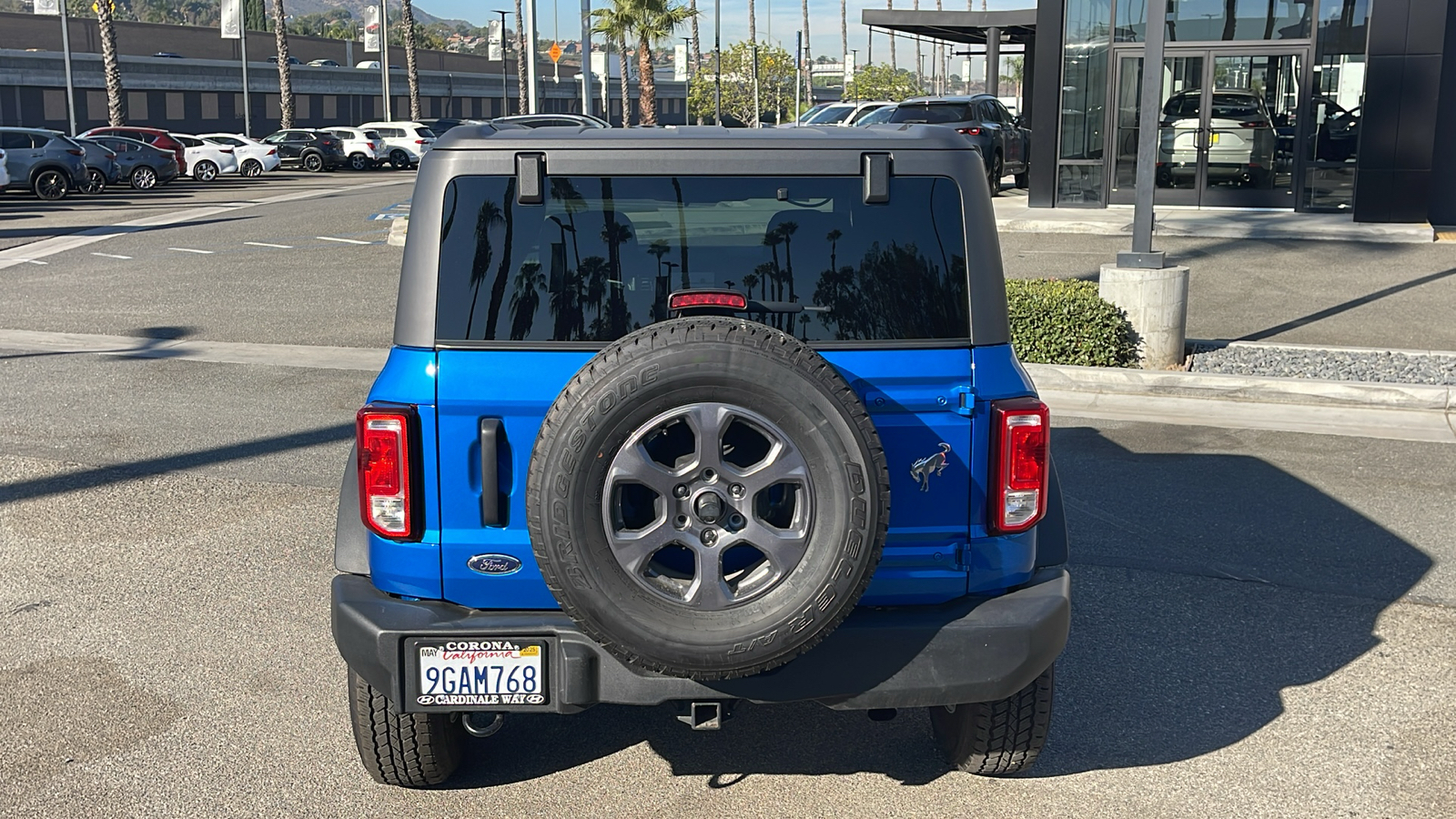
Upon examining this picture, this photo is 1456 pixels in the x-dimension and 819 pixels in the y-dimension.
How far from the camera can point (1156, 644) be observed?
18.0ft

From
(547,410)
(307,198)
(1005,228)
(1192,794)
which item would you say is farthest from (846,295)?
(307,198)

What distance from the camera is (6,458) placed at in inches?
338

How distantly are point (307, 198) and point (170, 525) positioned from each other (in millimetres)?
25856

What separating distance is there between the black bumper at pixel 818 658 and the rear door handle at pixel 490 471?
0.28 metres

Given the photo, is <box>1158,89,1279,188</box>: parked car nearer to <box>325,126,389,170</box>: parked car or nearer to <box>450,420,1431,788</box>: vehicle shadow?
<box>450,420,1431,788</box>: vehicle shadow

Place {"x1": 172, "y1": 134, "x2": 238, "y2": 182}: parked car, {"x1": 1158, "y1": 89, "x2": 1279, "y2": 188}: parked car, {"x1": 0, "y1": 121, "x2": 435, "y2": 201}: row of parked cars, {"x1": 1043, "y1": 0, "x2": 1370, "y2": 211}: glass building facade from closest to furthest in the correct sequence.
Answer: {"x1": 1043, "y1": 0, "x2": 1370, "y2": 211}: glass building facade
{"x1": 1158, "y1": 89, "x2": 1279, "y2": 188}: parked car
{"x1": 0, "y1": 121, "x2": 435, "y2": 201}: row of parked cars
{"x1": 172, "y1": 134, "x2": 238, "y2": 182}: parked car

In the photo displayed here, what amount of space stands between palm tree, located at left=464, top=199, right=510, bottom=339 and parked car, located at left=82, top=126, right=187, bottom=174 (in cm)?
3512

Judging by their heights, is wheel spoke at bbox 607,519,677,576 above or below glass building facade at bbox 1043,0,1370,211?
below

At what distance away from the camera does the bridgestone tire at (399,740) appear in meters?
4.08

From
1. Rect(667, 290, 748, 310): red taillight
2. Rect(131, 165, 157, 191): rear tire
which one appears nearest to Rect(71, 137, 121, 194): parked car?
Rect(131, 165, 157, 191): rear tire

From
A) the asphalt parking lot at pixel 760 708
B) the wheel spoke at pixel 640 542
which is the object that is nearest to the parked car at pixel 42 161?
the asphalt parking lot at pixel 760 708

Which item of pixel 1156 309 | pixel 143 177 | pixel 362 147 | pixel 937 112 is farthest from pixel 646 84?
pixel 1156 309

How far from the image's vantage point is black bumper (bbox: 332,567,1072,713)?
3.63 metres

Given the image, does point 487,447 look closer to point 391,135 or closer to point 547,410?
point 547,410
